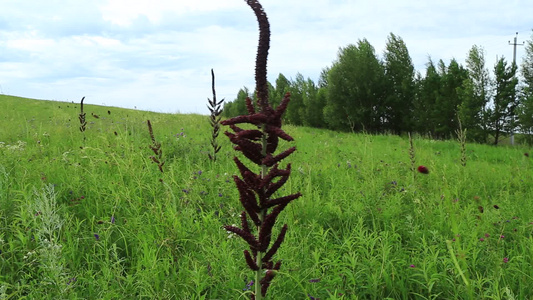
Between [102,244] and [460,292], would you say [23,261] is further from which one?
[460,292]

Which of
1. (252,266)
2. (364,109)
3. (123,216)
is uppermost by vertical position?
(364,109)

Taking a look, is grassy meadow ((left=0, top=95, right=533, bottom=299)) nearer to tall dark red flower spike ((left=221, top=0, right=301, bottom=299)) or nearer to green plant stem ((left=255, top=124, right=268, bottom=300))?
green plant stem ((left=255, top=124, right=268, bottom=300))

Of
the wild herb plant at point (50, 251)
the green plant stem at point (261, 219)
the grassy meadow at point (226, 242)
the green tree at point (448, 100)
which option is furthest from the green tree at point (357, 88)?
the green plant stem at point (261, 219)

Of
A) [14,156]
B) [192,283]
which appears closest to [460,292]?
[192,283]

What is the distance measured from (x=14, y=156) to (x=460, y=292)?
700 centimetres

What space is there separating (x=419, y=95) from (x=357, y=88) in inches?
212

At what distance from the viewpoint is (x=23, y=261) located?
332 centimetres

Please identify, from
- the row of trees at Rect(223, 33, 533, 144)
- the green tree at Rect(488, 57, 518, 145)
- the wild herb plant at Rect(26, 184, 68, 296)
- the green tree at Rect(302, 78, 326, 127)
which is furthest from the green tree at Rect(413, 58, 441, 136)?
the wild herb plant at Rect(26, 184, 68, 296)

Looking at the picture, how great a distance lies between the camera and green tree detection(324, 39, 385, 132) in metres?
30.9

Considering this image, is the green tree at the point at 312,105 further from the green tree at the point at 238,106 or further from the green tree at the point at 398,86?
the green tree at the point at 238,106

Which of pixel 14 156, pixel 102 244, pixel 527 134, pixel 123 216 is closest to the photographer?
pixel 102 244

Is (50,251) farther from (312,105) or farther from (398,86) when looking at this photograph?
(312,105)

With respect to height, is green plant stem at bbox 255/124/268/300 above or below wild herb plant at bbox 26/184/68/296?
above

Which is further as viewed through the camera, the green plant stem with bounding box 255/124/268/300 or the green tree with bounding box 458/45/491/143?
the green tree with bounding box 458/45/491/143
